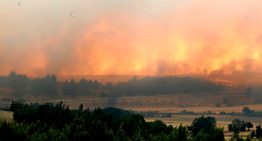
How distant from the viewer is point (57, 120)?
134000 millimetres

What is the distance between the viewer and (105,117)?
465ft

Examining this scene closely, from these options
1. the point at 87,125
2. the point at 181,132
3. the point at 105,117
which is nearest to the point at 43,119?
the point at 105,117

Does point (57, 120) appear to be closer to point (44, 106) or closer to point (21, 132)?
point (44, 106)

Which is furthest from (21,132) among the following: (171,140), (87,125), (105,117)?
(105,117)

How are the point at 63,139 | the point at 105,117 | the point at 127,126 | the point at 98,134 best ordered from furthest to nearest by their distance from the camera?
the point at 105,117, the point at 127,126, the point at 98,134, the point at 63,139

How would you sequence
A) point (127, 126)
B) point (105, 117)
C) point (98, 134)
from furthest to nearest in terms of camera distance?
point (105, 117)
point (127, 126)
point (98, 134)

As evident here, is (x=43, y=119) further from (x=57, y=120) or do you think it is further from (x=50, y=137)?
(x=50, y=137)

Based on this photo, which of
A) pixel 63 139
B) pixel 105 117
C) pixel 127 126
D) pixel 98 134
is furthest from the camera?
pixel 105 117

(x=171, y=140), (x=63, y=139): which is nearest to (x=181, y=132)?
(x=171, y=140)

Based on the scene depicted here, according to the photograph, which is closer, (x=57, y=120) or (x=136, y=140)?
(x=136, y=140)

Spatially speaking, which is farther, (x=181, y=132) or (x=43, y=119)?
(x=43, y=119)

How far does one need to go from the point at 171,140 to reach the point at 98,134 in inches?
537

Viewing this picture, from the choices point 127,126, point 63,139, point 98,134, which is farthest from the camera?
point 127,126

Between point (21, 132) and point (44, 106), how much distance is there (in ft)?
174
